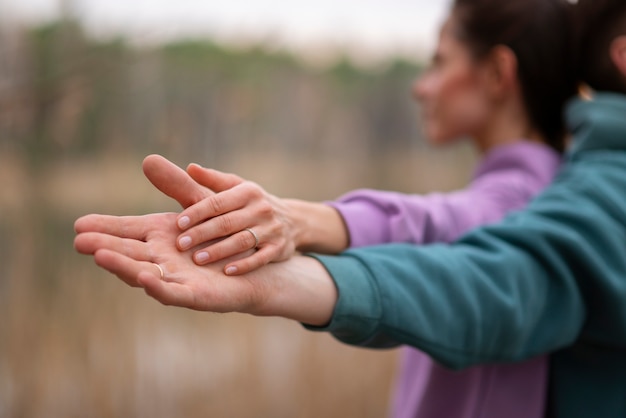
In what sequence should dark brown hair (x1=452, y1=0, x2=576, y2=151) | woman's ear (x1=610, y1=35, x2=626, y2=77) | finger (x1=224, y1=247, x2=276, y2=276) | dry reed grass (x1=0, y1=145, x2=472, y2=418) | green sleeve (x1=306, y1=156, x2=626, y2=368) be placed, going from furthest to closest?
dry reed grass (x1=0, y1=145, x2=472, y2=418)
dark brown hair (x1=452, y1=0, x2=576, y2=151)
woman's ear (x1=610, y1=35, x2=626, y2=77)
green sleeve (x1=306, y1=156, x2=626, y2=368)
finger (x1=224, y1=247, x2=276, y2=276)

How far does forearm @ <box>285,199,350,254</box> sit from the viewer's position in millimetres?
992

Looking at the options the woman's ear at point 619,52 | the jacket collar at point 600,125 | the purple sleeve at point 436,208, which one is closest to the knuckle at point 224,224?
the purple sleeve at point 436,208

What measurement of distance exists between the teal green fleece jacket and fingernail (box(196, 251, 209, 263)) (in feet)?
0.57

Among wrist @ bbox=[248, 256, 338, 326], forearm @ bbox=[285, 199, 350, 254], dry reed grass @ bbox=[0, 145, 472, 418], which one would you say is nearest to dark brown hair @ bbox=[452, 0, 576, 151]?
forearm @ bbox=[285, 199, 350, 254]

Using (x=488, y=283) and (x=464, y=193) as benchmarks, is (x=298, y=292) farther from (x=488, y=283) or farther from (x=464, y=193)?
(x=464, y=193)

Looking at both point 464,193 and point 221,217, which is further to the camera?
point 464,193

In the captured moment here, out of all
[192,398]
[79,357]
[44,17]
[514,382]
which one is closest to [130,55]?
[44,17]

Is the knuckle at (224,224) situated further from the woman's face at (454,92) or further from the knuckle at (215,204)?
the woman's face at (454,92)

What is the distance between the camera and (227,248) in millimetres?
830

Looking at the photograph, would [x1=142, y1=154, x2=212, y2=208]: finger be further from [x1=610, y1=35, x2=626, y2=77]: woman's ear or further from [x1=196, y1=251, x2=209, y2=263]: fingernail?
[x1=610, y1=35, x2=626, y2=77]: woman's ear

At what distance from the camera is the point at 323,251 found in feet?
3.47

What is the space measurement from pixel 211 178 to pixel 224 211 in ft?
0.17

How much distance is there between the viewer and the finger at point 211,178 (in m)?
0.87

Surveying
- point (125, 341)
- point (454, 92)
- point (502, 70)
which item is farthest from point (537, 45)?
point (125, 341)
